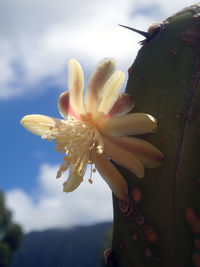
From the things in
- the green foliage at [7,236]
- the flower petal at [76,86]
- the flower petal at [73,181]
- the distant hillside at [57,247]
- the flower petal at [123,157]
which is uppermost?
the flower petal at [76,86]

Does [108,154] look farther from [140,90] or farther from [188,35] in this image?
[188,35]

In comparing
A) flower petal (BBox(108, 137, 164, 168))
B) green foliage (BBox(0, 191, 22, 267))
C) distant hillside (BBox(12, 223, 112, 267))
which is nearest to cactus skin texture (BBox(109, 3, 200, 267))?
flower petal (BBox(108, 137, 164, 168))

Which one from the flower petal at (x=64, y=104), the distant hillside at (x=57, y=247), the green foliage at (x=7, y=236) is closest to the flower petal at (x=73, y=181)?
the flower petal at (x=64, y=104)

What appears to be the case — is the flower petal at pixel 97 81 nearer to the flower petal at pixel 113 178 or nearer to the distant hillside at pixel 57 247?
the flower petal at pixel 113 178

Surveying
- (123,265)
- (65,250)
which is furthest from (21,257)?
(123,265)

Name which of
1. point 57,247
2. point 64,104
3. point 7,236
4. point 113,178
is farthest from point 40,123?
point 57,247

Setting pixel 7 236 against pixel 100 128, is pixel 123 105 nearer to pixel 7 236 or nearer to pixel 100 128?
pixel 100 128

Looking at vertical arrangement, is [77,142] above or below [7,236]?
above
